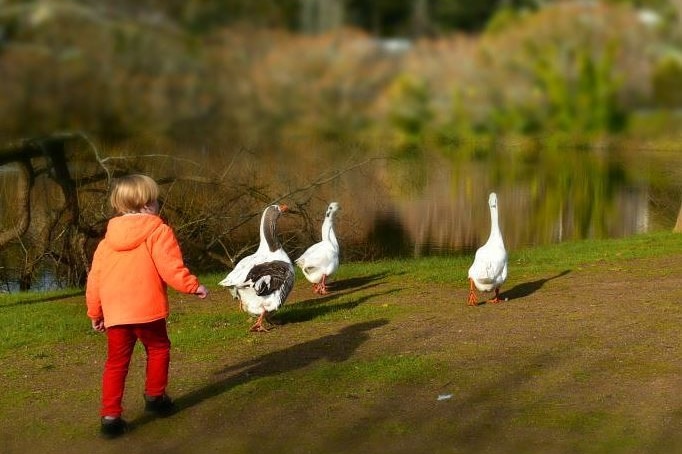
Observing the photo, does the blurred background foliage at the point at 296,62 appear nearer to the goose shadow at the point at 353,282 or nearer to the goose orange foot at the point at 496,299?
the goose orange foot at the point at 496,299

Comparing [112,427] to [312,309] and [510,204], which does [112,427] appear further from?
[510,204]

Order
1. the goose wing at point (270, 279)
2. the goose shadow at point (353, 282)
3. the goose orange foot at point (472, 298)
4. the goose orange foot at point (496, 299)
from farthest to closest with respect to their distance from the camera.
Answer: the goose shadow at point (353, 282) → the goose orange foot at point (496, 299) → the goose orange foot at point (472, 298) → the goose wing at point (270, 279)

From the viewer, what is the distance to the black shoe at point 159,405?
5789 mm

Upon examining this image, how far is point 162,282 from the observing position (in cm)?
548

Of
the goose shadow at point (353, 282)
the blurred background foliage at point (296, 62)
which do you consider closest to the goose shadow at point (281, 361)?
the blurred background foliage at point (296, 62)

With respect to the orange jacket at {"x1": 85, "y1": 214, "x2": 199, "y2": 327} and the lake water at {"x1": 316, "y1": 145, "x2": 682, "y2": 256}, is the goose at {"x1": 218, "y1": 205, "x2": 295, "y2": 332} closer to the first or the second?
the orange jacket at {"x1": 85, "y1": 214, "x2": 199, "y2": 327}

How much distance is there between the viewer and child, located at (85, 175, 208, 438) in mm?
5344

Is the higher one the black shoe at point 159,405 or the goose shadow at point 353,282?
the black shoe at point 159,405

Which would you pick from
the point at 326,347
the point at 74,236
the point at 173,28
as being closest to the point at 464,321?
the point at 326,347

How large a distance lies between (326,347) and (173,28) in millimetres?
4513

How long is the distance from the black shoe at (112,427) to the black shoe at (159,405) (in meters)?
0.27

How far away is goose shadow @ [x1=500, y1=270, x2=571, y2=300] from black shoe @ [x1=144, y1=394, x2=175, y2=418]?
518 centimetres

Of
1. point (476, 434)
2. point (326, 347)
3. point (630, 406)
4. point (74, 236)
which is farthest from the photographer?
point (74, 236)

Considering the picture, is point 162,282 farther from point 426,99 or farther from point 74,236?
point 74,236
